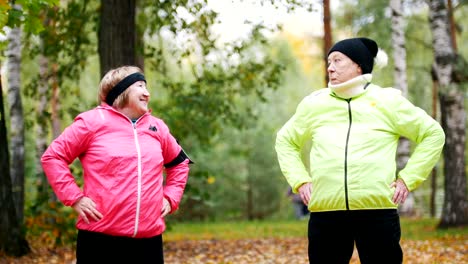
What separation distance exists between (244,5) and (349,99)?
539 cm

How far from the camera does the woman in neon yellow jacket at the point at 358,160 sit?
3.87 metres

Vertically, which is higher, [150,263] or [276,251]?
[150,263]

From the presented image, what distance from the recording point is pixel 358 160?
3873mm

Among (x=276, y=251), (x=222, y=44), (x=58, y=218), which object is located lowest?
(x=276, y=251)

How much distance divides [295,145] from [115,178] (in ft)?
3.86

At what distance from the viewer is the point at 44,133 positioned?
14914mm

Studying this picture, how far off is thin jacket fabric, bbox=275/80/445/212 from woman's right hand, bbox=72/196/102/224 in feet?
3.99

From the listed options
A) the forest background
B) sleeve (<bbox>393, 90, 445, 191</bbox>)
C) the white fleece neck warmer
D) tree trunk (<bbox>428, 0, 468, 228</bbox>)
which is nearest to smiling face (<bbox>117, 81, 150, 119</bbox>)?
the white fleece neck warmer

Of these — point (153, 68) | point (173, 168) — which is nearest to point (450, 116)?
point (153, 68)

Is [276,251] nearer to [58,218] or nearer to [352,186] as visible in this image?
[58,218]

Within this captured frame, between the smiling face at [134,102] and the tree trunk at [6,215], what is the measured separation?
5.03 meters

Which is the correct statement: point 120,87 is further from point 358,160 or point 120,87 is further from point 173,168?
point 358,160

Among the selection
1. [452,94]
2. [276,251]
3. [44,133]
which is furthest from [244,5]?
[44,133]

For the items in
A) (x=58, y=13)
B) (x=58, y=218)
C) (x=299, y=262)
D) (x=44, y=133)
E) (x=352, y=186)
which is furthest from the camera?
(x=44, y=133)
